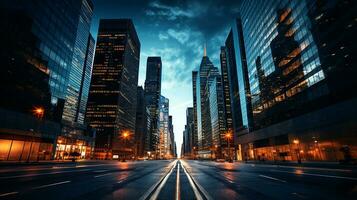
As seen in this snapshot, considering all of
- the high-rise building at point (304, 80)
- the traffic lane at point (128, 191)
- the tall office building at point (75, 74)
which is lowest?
the traffic lane at point (128, 191)

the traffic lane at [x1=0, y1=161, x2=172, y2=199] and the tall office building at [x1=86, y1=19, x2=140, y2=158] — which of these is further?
the tall office building at [x1=86, y1=19, x2=140, y2=158]

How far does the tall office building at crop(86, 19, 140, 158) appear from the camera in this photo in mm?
139875

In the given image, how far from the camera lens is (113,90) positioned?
492ft

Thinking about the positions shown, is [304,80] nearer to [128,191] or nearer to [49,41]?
[128,191]

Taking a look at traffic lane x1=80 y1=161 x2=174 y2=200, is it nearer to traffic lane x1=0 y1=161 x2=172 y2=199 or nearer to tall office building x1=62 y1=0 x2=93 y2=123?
traffic lane x1=0 y1=161 x2=172 y2=199

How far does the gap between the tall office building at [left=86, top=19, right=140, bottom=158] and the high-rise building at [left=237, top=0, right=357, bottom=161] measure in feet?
330

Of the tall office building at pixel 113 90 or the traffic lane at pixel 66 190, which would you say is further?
the tall office building at pixel 113 90

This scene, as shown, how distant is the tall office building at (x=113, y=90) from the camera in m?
140

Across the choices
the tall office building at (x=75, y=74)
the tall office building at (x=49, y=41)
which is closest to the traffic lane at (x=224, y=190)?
the tall office building at (x=49, y=41)

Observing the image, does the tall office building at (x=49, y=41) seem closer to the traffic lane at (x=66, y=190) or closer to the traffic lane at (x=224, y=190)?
the traffic lane at (x=66, y=190)

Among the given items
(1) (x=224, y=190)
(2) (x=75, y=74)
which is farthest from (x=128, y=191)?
(2) (x=75, y=74)

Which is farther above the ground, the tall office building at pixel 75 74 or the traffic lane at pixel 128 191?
the tall office building at pixel 75 74

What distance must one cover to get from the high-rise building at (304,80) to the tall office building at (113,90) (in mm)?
100619

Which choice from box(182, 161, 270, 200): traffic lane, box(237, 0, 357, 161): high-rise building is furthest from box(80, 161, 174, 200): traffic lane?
box(237, 0, 357, 161): high-rise building
